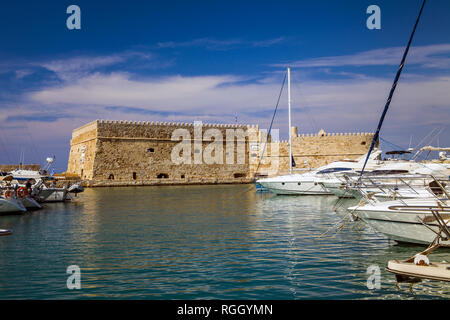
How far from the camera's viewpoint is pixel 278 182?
19281 millimetres

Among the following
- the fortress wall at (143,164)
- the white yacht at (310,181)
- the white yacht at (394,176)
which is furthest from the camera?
the fortress wall at (143,164)

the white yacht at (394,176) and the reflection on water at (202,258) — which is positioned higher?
the white yacht at (394,176)

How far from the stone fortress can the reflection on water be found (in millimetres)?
20262

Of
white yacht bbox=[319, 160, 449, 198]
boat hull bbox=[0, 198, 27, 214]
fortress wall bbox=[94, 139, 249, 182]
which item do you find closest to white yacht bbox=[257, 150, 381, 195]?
white yacht bbox=[319, 160, 449, 198]

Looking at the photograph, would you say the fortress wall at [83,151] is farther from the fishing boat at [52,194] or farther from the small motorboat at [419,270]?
the small motorboat at [419,270]

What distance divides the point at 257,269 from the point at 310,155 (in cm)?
3085

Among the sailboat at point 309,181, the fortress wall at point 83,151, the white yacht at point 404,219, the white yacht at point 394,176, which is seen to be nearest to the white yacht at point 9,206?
the white yacht at point 394,176

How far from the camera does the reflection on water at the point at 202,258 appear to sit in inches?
207

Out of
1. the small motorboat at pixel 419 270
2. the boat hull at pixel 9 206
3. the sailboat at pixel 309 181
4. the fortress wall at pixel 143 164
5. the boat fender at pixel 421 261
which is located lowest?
the small motorboat at pixel 419 270

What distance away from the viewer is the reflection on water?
5258 mm

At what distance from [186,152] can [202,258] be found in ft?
90.8

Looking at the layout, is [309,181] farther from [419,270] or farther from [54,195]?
[419,270]

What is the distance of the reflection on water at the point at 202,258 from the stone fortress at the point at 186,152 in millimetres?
20262
